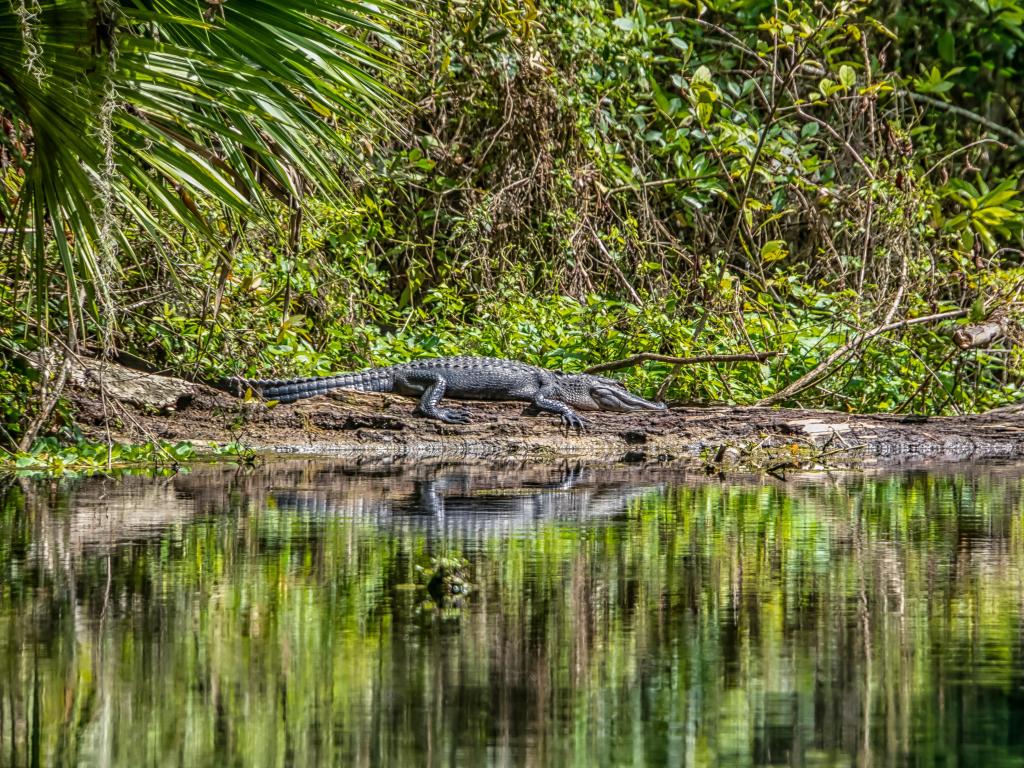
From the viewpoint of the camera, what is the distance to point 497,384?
9648mm

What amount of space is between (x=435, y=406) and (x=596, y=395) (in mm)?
1505

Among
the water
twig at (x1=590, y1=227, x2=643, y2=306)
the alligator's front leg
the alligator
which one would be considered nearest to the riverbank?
the alligator's front leg

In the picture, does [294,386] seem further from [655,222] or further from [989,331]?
[655,222]

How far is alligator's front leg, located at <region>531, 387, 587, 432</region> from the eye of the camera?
831 centimetres

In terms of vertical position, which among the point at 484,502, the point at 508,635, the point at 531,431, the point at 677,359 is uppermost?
the point at 677,359

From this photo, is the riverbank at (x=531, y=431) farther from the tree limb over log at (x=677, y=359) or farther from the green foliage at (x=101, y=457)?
the tree limb over log at (x=677, y=359)

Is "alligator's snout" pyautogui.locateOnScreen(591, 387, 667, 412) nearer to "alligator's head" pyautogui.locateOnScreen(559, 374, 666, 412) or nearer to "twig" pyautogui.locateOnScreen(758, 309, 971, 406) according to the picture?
"alligator's head" pyautogui.locateOnScreen(559, 374, 666, 412)

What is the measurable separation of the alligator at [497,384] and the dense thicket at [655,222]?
1.90 ft

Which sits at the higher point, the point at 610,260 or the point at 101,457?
the point at 610,260

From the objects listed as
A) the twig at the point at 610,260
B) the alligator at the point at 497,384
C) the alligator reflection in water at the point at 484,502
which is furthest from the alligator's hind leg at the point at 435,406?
the twig at the point at 610,260

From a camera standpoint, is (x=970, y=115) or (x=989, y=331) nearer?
(x=989, y=331)

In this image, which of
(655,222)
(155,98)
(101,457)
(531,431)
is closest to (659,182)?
(655,222)

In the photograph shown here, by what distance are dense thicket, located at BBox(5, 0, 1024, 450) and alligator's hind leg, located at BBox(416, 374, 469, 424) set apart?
3.43 feet

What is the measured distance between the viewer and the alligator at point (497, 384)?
916 cm
